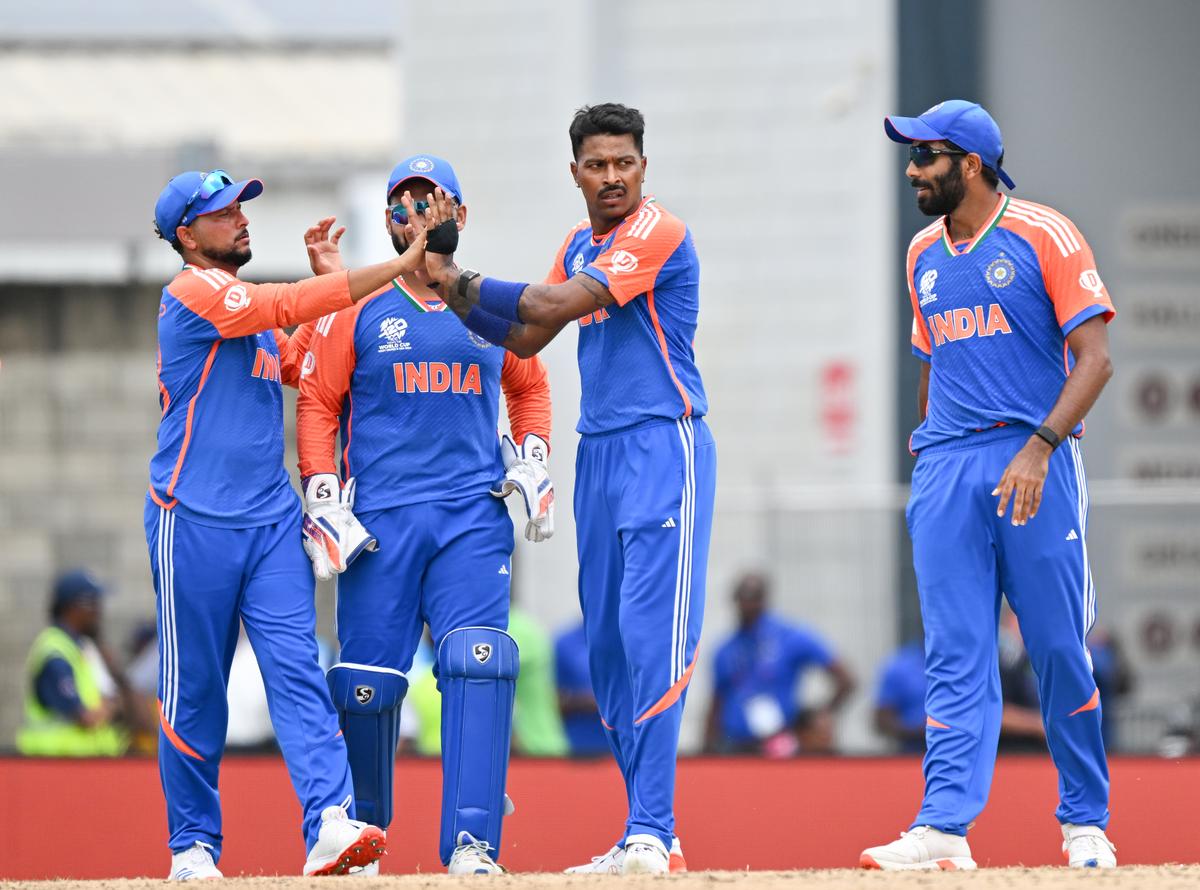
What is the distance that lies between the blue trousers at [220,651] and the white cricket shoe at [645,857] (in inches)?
36.7

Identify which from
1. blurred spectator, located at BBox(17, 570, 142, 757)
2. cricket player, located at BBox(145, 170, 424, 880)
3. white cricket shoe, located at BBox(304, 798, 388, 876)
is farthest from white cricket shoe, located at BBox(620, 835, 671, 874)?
blurred spectator, located at BBox(17, 570, 142, 757)

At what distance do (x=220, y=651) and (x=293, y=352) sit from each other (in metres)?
1.14

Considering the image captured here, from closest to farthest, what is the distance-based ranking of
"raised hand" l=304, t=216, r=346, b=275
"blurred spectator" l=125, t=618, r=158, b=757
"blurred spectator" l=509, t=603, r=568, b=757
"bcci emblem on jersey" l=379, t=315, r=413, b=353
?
"bcci emblem on jersey" l=379, t=315, r=413, b=353, "raised hand" l=304, t=216, r=346, b=275, "blurred spectator" l=509, t=603, r=568, b=757, "blurred spectator" l=125, t=618, r=158, b=757

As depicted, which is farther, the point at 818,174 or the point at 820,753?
the point at 818,174

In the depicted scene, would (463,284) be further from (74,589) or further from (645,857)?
(74,589)

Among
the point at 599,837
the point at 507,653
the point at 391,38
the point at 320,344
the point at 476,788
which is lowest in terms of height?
the point at 599,837

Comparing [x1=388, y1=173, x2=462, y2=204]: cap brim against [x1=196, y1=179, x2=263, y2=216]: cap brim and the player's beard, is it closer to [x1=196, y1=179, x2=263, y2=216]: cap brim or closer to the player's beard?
[x1=196, y1=179, x2=263, y2=216]: cap brim

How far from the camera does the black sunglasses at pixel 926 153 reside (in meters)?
6.78

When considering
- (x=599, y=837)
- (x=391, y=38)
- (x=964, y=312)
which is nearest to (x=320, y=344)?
(x=964, y=312)

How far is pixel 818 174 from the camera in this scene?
45.7ft

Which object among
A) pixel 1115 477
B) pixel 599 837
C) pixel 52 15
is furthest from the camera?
pixel 52 15

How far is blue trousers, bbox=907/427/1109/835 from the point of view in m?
6.63

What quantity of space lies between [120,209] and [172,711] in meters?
9.91

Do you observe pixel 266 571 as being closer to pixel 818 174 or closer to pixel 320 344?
pixel 320 344
